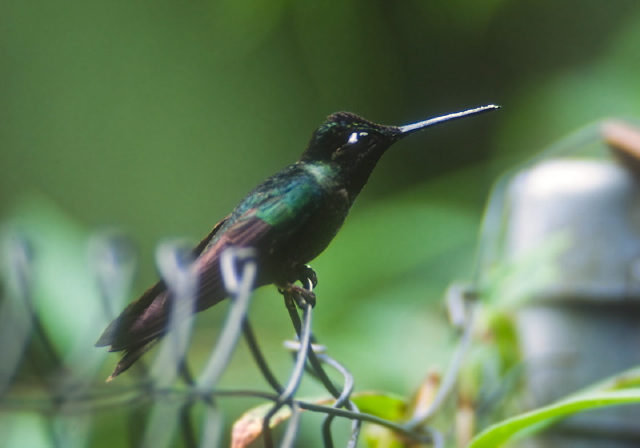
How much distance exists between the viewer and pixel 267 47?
1733 millimetres

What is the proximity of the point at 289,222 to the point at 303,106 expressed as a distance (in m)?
1.23

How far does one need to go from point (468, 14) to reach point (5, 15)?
112 cm

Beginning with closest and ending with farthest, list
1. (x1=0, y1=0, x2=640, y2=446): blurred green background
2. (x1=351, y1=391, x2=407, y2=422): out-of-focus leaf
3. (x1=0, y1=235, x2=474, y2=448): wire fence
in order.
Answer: (x1=0, y1=235, x2=474, y2=448): wire fence, (x1=351, y1=391, x2=407, y2=422): out-of-focus leaf, (x1=0, y1=0, x2=640, y2=446): blurred green background

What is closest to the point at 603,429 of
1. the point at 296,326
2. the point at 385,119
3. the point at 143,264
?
the point at 296,326

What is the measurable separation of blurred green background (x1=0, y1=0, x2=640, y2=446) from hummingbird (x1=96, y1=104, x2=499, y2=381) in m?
0.82

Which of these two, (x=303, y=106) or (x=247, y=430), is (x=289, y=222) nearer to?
(x=247, y=430)

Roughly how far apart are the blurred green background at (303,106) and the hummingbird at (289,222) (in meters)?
0.82

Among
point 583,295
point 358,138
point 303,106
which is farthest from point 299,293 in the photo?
point 303,106

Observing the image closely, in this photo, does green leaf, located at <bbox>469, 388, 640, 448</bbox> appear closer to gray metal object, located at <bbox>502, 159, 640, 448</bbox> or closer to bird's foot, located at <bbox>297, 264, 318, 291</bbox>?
bird's foot, located at <bbox>297, 264, 318, 291</bbox>

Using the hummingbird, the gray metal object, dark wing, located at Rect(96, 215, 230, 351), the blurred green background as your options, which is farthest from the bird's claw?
the blurred green background

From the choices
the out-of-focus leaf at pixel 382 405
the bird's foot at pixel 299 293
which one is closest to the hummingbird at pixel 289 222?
the bird's foot at pixel 299 293

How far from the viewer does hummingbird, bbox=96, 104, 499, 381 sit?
1.20 ft

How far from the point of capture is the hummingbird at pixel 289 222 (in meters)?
0.36

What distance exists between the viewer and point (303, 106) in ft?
5.46
